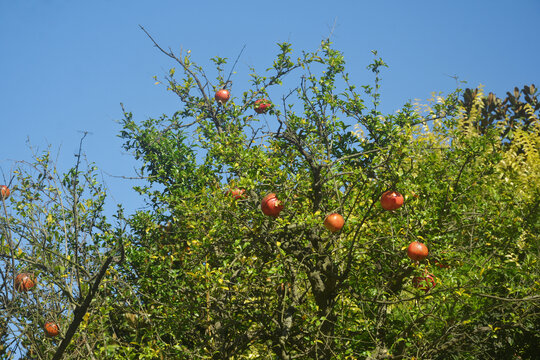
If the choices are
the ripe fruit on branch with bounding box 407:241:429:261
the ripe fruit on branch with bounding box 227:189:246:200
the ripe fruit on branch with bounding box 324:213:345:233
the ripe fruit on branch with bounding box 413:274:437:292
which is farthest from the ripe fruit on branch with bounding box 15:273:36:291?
the ripe fruit on branch with bounding box 413:274:437:292

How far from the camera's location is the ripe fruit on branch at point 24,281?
5.25m

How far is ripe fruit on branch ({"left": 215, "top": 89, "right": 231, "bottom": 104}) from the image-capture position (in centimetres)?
913

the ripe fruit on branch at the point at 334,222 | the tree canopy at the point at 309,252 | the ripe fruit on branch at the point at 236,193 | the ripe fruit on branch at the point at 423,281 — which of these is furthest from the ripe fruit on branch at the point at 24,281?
the ripe fruit on branch at the point at 423,281

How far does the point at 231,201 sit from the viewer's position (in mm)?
6254

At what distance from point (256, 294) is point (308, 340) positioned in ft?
2.94

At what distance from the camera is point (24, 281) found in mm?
5383

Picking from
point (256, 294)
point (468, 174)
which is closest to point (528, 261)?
point (468, 174)

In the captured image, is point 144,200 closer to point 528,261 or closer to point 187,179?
point 187,179

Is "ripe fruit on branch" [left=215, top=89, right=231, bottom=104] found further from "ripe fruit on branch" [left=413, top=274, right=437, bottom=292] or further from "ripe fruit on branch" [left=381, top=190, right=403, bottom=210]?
"ripe fruit on branch" [left=413, top=274, right=437, bottom=292]

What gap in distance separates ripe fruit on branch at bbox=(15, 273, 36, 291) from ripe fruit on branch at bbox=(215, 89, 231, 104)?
4640mm

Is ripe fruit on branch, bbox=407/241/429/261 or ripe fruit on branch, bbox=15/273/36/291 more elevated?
ripe fruit on branch, bbox=407/241/429/261

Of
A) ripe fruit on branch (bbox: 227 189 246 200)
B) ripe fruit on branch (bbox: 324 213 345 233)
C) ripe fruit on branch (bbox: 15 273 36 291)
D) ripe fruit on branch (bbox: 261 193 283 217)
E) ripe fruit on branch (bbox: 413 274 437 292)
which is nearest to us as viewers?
ripe fruit on branch (bbox: 15 273 36 291)

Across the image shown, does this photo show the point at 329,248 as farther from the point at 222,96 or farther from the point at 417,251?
the point at 222,96

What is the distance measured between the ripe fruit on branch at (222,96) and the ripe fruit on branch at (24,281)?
4.64 metres
